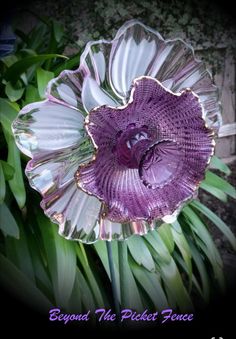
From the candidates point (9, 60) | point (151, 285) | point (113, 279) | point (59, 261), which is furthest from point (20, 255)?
point (9, 60)

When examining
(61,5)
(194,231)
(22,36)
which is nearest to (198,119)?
(194,231)

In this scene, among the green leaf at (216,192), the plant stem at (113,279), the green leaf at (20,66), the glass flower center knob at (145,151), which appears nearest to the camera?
the glass flower center knob at (145,151)

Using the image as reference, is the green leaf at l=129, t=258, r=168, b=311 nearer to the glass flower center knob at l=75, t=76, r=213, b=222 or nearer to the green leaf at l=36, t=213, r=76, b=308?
the green leaf at l=36, t=213, r=76, b=308

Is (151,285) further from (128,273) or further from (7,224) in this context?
(7,224)

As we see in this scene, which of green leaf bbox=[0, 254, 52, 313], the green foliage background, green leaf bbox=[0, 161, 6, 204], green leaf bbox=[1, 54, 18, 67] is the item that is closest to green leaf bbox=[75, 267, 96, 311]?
the green foliage background

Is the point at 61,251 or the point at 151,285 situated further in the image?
the point at 151,285

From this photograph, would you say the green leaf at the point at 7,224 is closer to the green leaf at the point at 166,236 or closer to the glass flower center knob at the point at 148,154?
the glass flower center knob at the point at 148,154

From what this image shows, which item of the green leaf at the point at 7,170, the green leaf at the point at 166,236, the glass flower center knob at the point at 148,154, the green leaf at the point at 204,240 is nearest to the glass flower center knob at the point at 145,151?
the glass flower center knob at the point at 148,154

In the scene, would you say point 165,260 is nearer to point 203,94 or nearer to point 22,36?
point 203,94
